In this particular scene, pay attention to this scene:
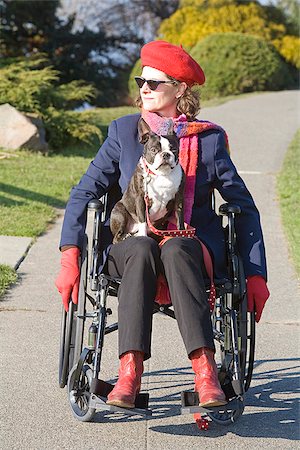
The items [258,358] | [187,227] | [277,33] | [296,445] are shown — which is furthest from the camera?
[277,33]

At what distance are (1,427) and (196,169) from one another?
4.54 feet

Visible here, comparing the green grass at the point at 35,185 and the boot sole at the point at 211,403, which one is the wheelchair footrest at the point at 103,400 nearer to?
the boot sole at the point at 211,403

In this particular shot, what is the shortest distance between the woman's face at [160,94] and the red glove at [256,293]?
870 mm

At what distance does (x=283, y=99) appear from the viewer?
19938 mm

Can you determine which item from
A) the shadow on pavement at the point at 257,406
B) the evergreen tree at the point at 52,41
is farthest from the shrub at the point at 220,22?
the shadow on pavement at the point at 257,406

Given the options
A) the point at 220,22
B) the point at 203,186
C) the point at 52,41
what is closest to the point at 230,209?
the point at 203,186

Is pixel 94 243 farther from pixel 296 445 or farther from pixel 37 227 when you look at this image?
pixel 37 227

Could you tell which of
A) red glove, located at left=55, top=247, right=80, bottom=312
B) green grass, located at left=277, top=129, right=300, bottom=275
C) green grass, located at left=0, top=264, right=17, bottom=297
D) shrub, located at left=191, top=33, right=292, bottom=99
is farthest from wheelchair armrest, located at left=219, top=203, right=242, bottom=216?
shrub, located at left=191, top=33, right=292, bottom=99

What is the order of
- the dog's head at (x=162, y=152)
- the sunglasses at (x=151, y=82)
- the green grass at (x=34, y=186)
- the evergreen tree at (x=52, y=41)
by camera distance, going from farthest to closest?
1. the evergreen tree at (x=52, y=41)
2. the green grass at (x=34, y=186)
3. the sunglasses at (x=151, y=82)
4. the dog's head at (x=162, y=152)

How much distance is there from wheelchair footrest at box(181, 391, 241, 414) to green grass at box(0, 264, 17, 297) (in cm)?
246

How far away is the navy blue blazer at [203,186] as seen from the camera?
3842 mm

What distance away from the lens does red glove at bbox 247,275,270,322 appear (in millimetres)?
3781

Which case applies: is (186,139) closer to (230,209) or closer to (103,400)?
(230,209)

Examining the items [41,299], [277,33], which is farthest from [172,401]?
[277,33]
